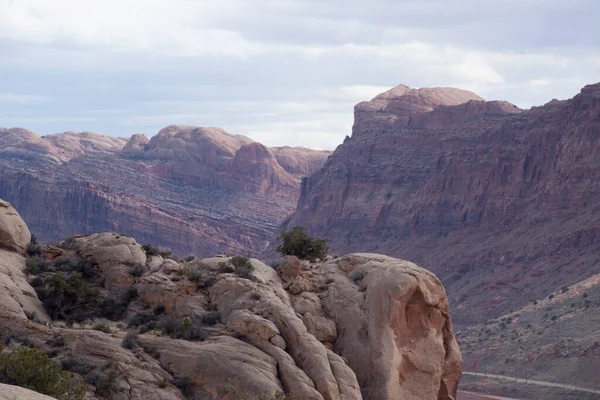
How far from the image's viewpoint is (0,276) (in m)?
33.9

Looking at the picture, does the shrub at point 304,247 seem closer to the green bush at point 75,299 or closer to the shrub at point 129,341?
the green bush at point 75,299

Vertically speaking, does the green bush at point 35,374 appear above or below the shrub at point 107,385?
above

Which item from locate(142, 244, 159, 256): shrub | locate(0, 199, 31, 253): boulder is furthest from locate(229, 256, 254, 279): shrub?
locate(0, 199, 31, 253): boulder

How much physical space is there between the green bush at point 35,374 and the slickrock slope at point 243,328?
186cm

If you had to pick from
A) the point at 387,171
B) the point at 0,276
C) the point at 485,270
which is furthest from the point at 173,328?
the point at 387,171

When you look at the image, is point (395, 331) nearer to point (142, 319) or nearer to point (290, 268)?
point (290, 268)

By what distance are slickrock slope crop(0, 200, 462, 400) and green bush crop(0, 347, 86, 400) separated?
1.86m

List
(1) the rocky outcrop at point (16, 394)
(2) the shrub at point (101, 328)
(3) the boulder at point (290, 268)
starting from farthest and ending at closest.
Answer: (3) the boulder at point (290, 268) → (2) the shrub at point (101, 328) → (1) the rocky outcrop at point (16, 394)

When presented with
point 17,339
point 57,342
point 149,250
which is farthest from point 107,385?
point 149,250

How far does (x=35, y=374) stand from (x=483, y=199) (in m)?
148

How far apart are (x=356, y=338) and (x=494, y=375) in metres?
67.4

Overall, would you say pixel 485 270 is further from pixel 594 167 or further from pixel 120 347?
pixel 120 347

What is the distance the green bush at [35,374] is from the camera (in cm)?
2562

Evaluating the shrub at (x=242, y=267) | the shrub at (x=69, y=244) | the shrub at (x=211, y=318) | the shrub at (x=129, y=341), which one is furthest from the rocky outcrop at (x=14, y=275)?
the shrub at (x=242, y=267)
